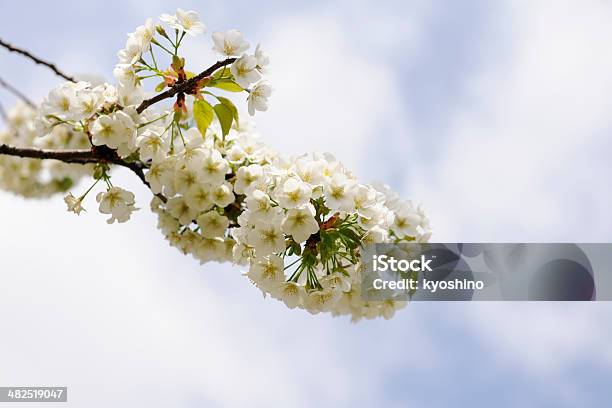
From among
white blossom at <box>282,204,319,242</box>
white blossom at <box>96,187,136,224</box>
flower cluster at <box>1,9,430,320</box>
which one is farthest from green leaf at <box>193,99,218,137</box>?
white blossom at <box>282,204,319,242</box>

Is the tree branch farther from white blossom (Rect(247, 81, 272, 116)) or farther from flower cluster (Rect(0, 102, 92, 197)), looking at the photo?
flower cluster (Rect(0, 102, 92, 197))

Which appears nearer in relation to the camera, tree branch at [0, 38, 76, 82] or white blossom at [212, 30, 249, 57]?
white blossom at [212, 30, 249, 57]

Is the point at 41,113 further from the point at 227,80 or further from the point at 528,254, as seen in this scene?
the point at 528,254

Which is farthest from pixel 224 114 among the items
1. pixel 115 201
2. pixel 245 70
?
pixel 115 201

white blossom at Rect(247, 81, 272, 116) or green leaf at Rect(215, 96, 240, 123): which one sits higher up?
green leaf at Rect(215, 96, 240, 123)

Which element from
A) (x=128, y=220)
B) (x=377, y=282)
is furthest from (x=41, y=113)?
(x=377, y=282)

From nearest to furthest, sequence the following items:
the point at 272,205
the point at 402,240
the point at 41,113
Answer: the point at 272,205
the point at 41,113
the point at 402,240

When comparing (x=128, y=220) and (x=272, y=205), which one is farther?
(x=128, y=220)
